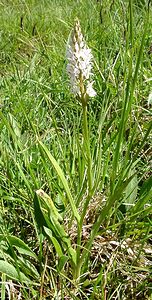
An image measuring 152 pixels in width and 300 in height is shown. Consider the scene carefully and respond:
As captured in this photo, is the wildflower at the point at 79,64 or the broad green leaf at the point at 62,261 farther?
the broad green leaf at the point at 62,261

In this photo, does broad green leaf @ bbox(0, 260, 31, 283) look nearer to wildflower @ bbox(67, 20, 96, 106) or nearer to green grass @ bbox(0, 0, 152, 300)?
green grass @ bbox(0, 0, 152, 300)

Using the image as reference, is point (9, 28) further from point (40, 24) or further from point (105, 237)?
point (105, 237)

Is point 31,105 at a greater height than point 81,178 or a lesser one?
greater

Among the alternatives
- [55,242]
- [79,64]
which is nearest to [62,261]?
[55,242]

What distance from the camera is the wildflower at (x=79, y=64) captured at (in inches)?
32.0

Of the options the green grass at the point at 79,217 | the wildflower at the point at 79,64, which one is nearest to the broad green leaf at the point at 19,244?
the green grass at the point at 79,217

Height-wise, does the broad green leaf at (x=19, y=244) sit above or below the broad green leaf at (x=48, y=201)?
below

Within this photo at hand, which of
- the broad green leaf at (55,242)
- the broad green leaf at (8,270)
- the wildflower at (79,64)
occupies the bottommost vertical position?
the broad green leaf at (8,270)

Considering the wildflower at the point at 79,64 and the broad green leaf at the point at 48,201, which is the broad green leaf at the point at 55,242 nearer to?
the broad green leaf at the point at 48,201

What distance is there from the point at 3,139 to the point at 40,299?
1.80 feet

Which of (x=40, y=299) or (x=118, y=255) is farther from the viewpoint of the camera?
(x=118, y=255)

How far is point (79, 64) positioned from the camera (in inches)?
32.0

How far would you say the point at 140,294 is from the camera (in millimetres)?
1022

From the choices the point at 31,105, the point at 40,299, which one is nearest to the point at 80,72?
the point at 40,299
